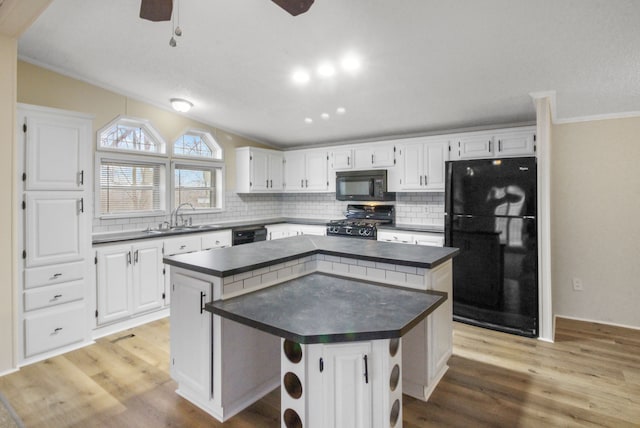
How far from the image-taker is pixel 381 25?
7.90 ft

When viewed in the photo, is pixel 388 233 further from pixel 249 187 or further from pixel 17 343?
pixel 17 343

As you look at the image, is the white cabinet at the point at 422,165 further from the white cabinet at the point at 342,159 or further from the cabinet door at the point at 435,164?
the white cabinet at the point at 342,159

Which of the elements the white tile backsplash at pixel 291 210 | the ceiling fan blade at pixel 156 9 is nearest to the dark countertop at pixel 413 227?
the white tile backsplash at pixel 291 210

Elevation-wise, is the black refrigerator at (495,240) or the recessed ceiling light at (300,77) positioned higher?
the recessed ceiling light at (300,77)

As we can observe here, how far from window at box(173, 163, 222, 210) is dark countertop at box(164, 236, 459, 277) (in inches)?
92.4

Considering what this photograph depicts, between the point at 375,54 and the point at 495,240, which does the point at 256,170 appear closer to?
the point at 375,54

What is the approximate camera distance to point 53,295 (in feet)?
9.72

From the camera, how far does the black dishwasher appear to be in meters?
4.69

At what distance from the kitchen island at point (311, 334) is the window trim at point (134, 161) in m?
2.08

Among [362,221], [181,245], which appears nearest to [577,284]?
[362,221]

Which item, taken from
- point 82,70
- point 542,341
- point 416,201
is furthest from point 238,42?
point 542,341

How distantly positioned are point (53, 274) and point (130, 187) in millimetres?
1432

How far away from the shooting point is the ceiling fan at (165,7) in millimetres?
1326

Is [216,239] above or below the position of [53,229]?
below
